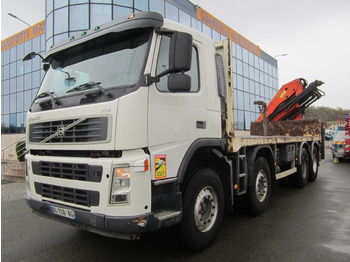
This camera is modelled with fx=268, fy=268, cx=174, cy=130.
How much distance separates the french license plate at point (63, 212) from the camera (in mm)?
2816

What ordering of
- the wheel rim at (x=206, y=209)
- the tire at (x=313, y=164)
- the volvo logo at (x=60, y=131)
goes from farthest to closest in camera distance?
the tire at (x=313, y=164), the wheel rim at (x=206, y=209), the volvo logo at (x=60, y=131)

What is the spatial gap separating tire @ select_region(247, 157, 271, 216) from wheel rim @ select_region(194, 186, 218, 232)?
46.8 inches

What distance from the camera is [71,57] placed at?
3.49 m

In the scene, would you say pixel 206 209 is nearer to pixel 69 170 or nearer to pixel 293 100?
pixel 69 170

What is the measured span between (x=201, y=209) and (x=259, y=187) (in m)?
1.94

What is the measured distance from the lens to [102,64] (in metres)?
3.08

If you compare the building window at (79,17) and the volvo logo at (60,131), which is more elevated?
the building window at (79,17)

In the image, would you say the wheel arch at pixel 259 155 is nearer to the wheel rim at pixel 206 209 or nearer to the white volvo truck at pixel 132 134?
the white volvo truck at pixel 132 134

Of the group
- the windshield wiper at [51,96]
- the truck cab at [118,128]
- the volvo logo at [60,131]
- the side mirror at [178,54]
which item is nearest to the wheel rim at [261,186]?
the truck cab at [118,128]

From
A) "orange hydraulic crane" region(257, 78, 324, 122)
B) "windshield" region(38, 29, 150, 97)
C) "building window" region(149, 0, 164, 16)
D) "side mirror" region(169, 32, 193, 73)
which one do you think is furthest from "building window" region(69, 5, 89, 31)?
"side mirror" region(169, 32, 193, 73)

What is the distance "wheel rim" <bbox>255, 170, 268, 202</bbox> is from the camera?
188 inches

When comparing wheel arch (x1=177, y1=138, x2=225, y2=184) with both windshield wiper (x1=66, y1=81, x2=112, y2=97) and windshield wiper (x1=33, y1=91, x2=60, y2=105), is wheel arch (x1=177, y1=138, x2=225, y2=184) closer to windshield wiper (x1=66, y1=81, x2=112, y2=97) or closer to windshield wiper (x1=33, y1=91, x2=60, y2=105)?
windshield wiper (x1=66, y1=81, x2=112, y2=97)

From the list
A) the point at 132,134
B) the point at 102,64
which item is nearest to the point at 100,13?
the point at 102,64

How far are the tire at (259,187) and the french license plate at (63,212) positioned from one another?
288 centimetres
